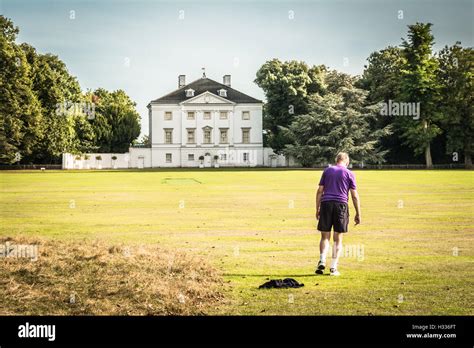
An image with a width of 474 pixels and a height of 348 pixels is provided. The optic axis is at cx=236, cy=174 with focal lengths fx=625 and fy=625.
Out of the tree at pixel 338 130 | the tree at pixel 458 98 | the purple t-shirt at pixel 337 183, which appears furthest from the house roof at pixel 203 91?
the purple t-shirt at pixel 337 183

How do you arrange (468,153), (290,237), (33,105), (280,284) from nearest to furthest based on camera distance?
(280,284) < (290,237) < (33,105) < (468,153)

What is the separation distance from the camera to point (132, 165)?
6962 centimetres

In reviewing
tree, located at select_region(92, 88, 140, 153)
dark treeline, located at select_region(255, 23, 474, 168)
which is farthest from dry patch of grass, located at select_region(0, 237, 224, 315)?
tree, located at select_region(92, 88, 140, 153)

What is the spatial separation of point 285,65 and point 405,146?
61.6ft

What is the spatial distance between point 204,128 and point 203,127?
169mm

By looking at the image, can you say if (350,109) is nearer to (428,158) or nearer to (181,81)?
(428,158)

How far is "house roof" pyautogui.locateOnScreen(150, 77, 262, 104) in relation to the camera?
7400 cm

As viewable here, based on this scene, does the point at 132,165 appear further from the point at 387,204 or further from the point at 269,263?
the point at 269,263

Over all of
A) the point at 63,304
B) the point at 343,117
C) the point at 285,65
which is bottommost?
the point at 63,304

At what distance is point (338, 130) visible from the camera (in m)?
54.7

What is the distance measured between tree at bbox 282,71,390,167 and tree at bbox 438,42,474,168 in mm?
5936

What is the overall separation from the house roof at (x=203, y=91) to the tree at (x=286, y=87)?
516 cm

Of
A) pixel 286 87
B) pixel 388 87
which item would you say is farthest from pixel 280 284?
pixel 286 87
